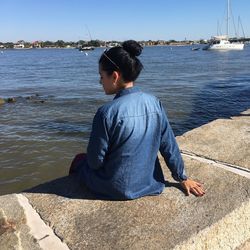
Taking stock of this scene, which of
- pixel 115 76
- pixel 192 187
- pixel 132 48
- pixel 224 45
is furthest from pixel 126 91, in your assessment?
pixel 224 45

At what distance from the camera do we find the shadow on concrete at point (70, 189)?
330 cm

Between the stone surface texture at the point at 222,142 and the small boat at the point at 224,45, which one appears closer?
the stone surface texture at the point at 222,142

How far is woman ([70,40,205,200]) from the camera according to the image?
2863 mm

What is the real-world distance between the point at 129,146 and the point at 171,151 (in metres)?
0.45

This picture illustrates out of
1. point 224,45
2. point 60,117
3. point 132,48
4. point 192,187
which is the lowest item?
point 224,45

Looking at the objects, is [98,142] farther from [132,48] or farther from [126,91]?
[132,48]

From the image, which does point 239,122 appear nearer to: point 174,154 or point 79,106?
point 174,154

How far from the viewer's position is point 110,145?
2.99 meters

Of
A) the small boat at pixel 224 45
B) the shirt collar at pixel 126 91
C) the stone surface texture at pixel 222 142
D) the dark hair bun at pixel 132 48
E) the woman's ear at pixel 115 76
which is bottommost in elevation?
the small boat at pixel 224 45

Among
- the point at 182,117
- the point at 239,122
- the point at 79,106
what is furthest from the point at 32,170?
the point at 79,106

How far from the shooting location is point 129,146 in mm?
2945

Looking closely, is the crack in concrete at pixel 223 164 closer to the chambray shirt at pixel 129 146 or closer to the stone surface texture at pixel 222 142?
the stone surface texture at pixel 222 142

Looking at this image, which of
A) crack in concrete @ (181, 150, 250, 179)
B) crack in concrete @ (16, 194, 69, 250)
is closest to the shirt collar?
crack in concrete @ (16, 194, 69, 250)

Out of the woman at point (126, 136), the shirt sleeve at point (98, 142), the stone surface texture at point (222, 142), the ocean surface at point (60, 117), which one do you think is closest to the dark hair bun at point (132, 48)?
the woman at point (126, 136)
